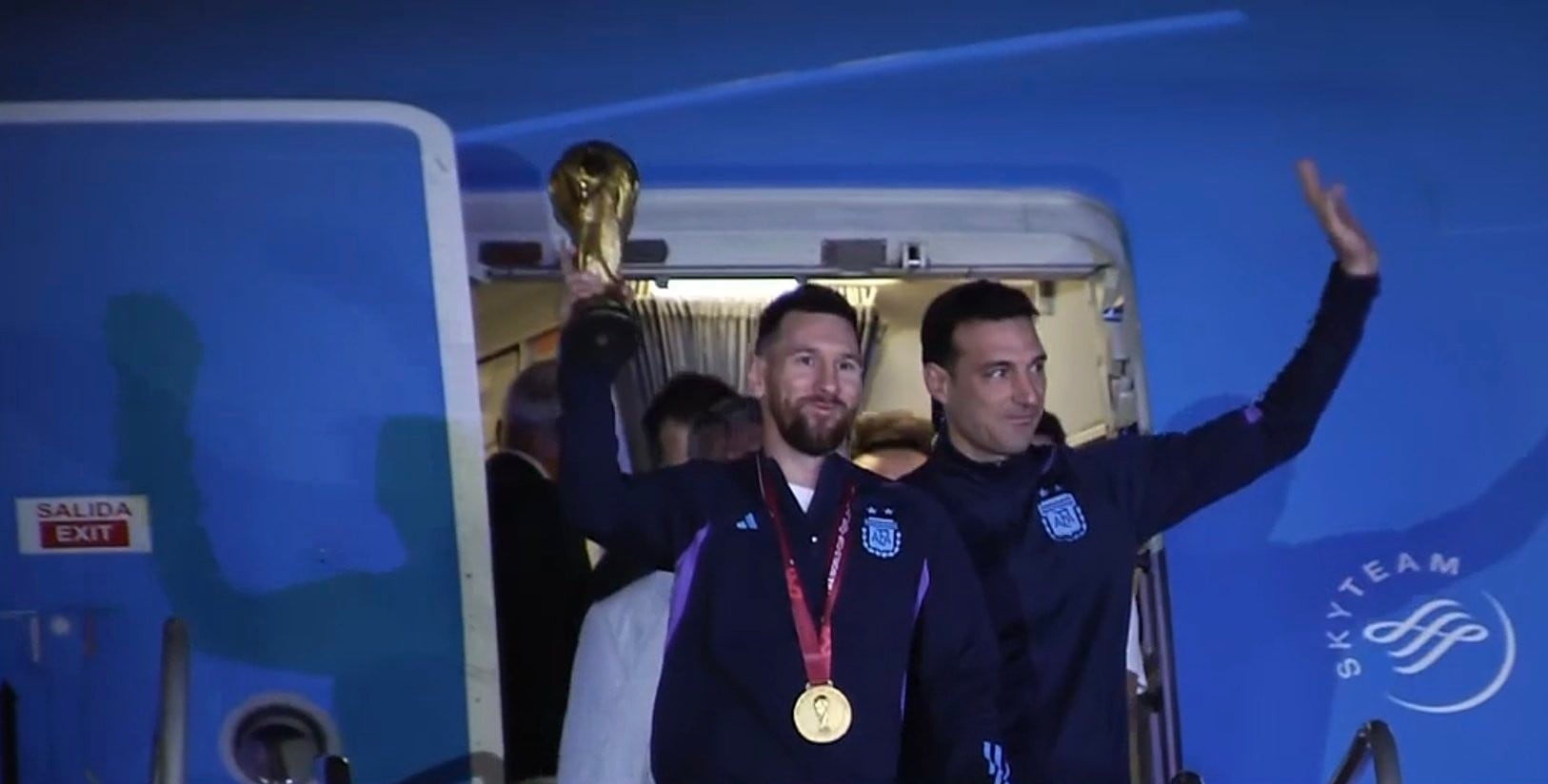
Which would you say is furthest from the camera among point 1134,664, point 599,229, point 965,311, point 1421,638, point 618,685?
point 1134,664

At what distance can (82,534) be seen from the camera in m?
3.12

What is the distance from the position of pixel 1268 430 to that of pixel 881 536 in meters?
0.75

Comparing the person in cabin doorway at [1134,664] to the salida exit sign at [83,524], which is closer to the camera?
the salida exit sign at [83,524]

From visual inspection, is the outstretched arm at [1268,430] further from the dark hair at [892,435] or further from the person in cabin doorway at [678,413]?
the dark hair at [892,435]

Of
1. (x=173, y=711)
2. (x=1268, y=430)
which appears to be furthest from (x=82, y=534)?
(x=1268, y=430)

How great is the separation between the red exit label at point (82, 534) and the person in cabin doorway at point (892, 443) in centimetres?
169

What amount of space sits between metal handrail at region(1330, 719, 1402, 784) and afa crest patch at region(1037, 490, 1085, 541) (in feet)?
1.70

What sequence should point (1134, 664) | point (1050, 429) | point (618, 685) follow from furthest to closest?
point (1050, 429)
point (1134, 664)
point (618, 685)

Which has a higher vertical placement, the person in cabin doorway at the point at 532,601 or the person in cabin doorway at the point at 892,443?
the person in cabin doorway at the point at 892,443

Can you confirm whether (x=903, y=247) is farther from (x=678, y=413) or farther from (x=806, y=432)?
(x=806, y=432)

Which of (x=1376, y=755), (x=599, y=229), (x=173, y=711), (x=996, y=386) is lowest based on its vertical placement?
(x=1376, y=755)

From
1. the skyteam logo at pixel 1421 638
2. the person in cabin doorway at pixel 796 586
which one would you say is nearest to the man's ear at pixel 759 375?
the person in cabin doorway at pixel 796 586

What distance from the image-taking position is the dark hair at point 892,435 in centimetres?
432

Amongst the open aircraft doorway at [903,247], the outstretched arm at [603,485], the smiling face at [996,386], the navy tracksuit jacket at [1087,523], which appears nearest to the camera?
the outstretched arm at [603,485]
